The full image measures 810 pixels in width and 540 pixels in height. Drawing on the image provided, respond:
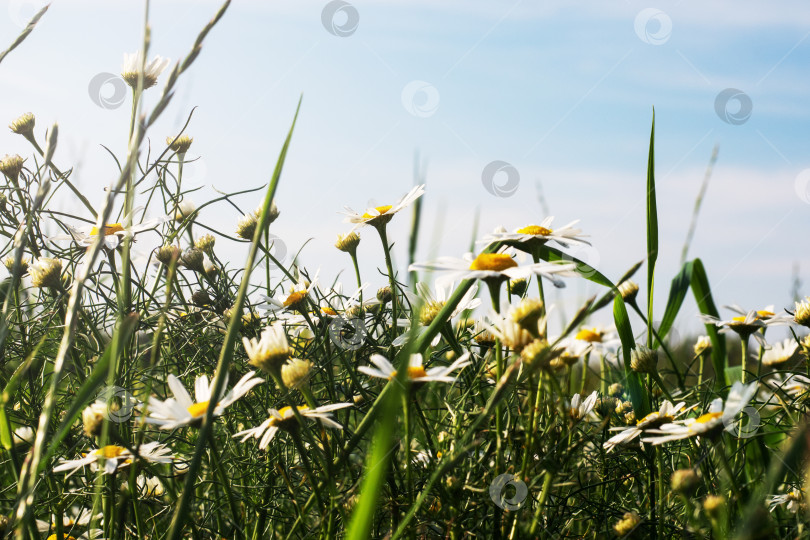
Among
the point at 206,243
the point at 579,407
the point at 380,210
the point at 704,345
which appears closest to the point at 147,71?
the point at 206,243

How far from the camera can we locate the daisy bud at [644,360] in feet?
3.61

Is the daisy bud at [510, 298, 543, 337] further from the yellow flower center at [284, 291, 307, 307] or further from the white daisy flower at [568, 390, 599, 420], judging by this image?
the yellow flower center at [284, 291, 307, 307]

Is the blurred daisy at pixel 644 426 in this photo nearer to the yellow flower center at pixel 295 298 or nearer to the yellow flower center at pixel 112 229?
the yellow flower center at pixel 295 298

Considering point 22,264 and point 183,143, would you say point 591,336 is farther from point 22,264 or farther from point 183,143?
point 22,264

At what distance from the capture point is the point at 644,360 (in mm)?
1106

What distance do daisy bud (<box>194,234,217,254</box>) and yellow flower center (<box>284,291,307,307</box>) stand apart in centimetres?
24

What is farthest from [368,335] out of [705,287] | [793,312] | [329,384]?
[705,287]

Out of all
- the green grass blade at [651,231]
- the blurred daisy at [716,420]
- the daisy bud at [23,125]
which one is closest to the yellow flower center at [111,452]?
the blurred daisy at [716,420]

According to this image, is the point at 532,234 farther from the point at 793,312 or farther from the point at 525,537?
the point at 793,312

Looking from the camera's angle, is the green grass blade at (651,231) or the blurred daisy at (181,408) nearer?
the blurred daisy at (181,408)

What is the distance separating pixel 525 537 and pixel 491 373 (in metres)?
0.35

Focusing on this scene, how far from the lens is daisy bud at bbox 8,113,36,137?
1353mm

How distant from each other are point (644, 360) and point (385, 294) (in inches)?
19.1

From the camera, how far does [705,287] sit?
1.76 metres
